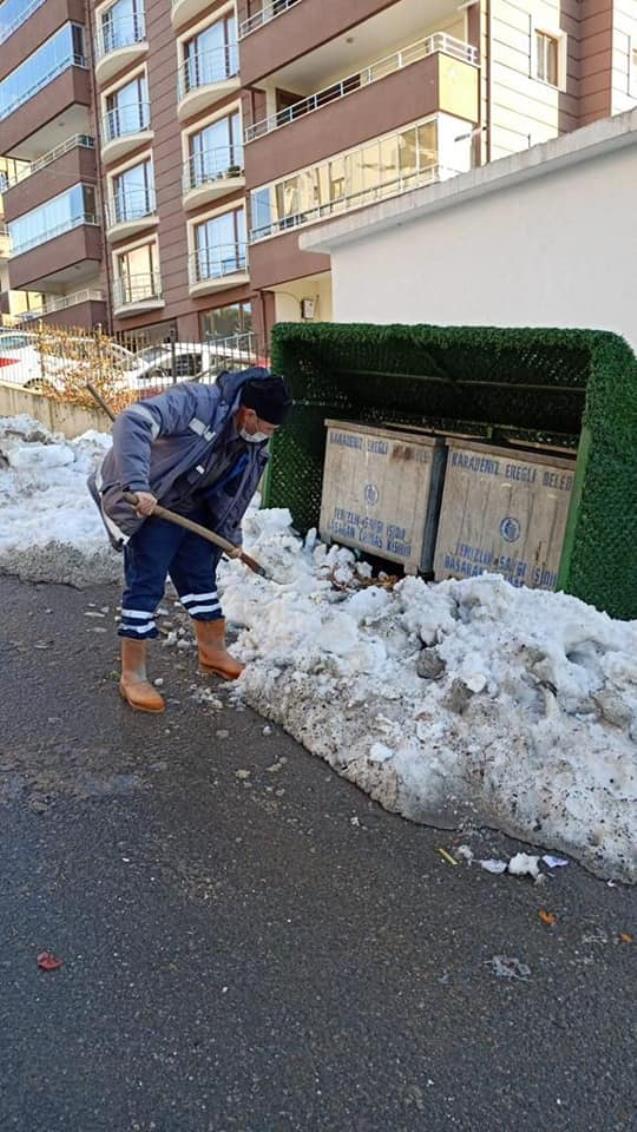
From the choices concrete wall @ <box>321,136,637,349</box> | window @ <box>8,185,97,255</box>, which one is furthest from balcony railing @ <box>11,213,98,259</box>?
concrete wall @ <box>321,136,637,349</box>

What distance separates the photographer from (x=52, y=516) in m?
7.07

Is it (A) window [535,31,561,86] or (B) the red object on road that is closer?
(B) the red object on road

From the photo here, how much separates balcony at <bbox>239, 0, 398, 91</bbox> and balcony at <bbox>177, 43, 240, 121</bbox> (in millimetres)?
1397

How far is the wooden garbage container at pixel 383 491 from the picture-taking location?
5293mm

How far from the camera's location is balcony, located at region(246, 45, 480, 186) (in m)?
16.4

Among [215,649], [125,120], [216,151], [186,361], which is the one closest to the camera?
[215,649]

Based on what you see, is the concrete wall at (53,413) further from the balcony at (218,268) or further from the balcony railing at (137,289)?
the balcony railing at (137,289)

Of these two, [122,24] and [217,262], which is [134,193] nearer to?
[122,24]

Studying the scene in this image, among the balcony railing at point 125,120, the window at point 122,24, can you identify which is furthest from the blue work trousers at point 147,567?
the window at point 122,24

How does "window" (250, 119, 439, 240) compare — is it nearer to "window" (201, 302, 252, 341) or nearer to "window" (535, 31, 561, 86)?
"window" (201, 302, 252, 341)

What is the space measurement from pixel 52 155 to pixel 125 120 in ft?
17.1

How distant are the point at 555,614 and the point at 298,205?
18.9 metres

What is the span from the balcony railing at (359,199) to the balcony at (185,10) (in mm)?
7288

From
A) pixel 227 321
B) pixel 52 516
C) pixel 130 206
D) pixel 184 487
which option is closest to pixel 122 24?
pixel 130 206
